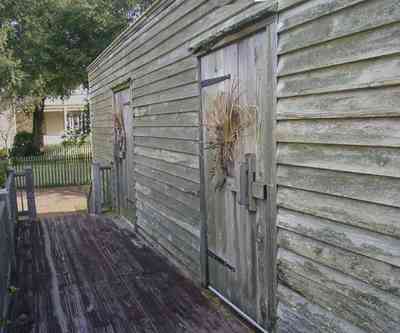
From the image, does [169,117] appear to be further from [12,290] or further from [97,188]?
[97,188]

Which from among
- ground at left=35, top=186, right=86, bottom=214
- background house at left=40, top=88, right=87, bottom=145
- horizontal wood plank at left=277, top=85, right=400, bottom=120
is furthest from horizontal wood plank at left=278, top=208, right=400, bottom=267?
background house at left=40, top=88, right=87, bottom=145

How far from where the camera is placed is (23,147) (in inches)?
735

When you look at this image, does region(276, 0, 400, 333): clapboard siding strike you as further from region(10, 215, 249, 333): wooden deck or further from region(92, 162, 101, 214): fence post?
region(92, 162, 101, 214): fence post

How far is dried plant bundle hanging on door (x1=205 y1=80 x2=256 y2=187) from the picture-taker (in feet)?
9.07

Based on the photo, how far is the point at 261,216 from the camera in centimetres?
263

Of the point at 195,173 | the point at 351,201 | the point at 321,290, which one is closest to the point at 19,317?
the point at 195,173

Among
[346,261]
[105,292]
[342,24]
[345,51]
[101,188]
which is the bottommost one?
[105,292]

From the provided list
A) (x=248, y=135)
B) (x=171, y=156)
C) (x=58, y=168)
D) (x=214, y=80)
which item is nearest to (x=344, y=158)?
(x=248, y=135)

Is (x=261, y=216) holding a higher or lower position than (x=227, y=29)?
lower

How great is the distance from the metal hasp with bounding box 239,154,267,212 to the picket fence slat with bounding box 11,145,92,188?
41.3 feet

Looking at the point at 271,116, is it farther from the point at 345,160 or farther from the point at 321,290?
the point at 321,290

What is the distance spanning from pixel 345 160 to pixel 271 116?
0.64 meters

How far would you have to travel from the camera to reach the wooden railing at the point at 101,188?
7.35 meters

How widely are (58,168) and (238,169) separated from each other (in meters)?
12.8
